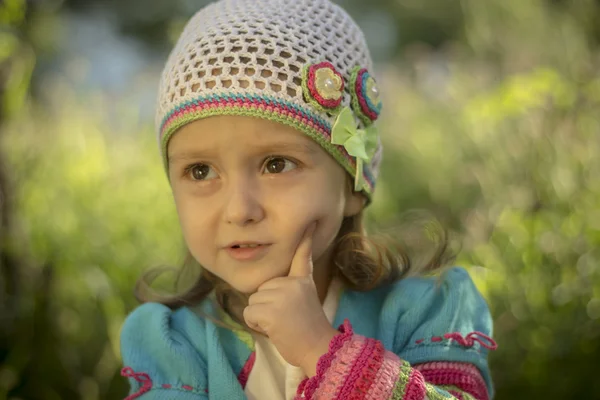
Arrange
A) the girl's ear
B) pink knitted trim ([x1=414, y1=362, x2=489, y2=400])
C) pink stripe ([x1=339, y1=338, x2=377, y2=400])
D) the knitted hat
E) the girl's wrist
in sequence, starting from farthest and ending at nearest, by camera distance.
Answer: the girl's ear → pink knitted trim ([x1=414, y1=362, x2=489, y2=400]) → the knitted hat → the girl's wrist → pink stripe ([x1=339, y1=338, x2=377, y2=400])

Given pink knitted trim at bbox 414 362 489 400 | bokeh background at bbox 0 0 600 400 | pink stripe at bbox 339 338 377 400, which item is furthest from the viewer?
bokeh background at bbox 0 0 600 400

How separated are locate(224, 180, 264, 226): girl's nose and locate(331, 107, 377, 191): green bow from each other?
0.87ft

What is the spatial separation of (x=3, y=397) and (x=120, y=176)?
5.31 ft

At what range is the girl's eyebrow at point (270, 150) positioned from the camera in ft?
5.87

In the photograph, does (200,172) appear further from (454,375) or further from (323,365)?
(454,375)

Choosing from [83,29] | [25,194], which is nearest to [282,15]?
[25,194]

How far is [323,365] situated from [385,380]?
0.47 feet

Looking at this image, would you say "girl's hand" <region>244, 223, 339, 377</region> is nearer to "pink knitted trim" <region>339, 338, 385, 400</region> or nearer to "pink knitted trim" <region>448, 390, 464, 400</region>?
"pink knitted trim" <region>339, 338, 385, 400</region>

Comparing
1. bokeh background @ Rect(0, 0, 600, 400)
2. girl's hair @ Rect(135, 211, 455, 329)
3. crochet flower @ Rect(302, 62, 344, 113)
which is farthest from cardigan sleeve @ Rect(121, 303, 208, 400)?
bokeh background @ Rect(0, 0, 600, 400)

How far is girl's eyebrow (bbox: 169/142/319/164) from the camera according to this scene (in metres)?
1.79

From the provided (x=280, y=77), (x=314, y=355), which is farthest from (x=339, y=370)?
(x=280, y=77)

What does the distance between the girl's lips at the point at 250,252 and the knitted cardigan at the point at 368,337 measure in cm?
27

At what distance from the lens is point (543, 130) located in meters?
3.22

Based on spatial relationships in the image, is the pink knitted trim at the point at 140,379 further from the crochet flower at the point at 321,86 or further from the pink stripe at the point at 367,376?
the crochet flower at the point at 321,86
